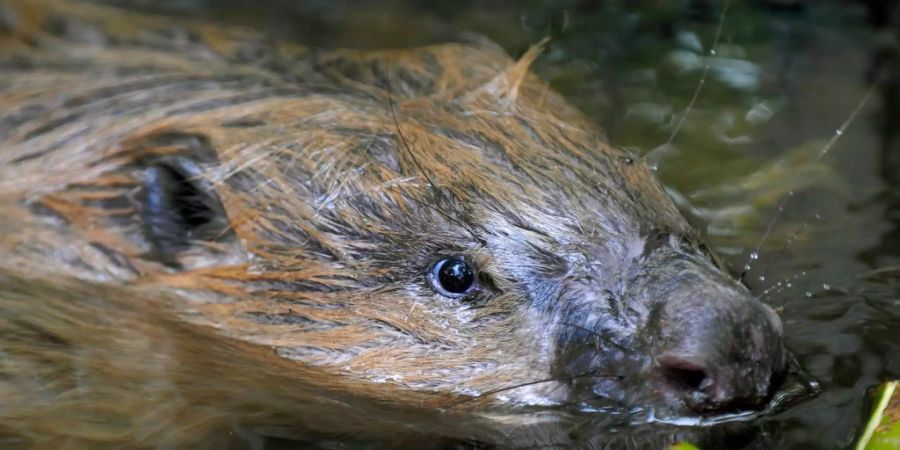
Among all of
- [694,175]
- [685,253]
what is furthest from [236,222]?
[694,175]

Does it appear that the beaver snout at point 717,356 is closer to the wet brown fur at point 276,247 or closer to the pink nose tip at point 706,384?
the pink nose tip at point 706,384

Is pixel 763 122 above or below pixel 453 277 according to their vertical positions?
above

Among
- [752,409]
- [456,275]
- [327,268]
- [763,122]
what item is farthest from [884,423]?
[763,122]

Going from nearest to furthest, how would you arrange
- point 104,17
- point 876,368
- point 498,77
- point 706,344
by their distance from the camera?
point 706,344 → point 876,368 → point 498,77 → point 104,17

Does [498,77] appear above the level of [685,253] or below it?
above

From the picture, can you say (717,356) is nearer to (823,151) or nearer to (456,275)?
(456,275)

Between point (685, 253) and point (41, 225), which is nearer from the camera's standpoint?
point (685, 253)

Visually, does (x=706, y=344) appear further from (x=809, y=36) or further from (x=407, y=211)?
(x=809, y=36)
